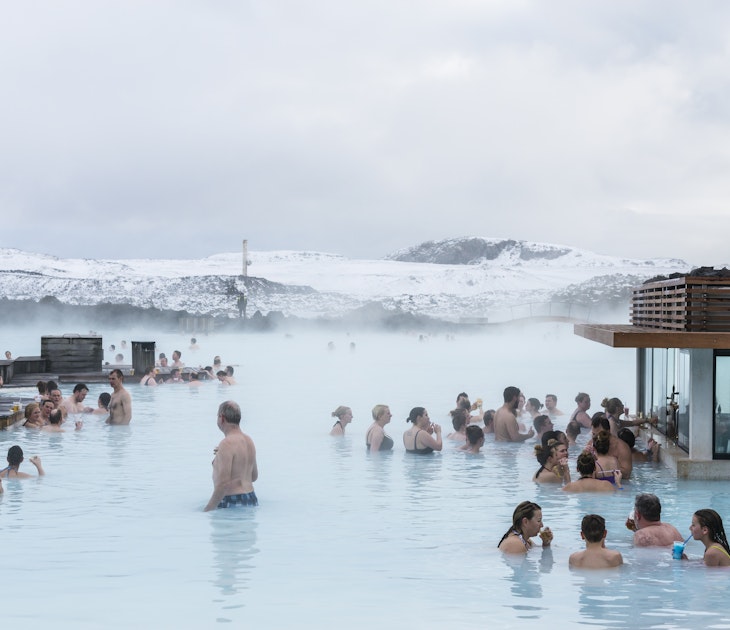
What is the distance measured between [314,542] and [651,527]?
3.36 metres

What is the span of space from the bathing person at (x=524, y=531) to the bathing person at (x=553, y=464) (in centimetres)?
381

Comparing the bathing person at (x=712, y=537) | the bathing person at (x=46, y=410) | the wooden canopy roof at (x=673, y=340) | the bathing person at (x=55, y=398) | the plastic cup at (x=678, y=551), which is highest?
the wooden canopy roof at (x=673, y=340)

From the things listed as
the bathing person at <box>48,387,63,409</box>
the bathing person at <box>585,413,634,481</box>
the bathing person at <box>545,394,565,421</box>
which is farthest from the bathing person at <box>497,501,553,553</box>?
the bathing person at <box>48,387,63,409</box>

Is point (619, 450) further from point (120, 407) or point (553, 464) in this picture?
point (120, 407)

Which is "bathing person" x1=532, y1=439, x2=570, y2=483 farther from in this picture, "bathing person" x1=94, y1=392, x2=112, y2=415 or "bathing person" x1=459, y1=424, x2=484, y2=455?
"bathing person" x1=94, y1=392, x2=112, y2=415

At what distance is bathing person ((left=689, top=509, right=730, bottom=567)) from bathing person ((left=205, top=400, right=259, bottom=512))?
4.59 m

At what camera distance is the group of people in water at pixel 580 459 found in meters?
9.25

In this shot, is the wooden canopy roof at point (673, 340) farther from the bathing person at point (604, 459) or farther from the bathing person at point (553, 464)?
the bathing person at point (553, 464)

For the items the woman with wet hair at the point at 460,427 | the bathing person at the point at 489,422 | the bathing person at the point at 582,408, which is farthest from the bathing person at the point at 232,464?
the bathing person at the point at 582,408

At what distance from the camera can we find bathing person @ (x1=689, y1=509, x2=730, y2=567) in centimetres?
899

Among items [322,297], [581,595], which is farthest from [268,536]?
[322,297]

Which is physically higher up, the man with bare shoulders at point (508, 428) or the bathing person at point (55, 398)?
the bathing person at point (55, 398)

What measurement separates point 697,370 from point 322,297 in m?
140

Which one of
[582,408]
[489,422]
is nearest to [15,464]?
[489,422]
